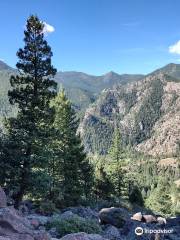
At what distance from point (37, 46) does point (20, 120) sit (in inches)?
263

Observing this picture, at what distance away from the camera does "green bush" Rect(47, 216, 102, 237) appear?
21109 mm

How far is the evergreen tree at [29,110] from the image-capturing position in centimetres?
3312

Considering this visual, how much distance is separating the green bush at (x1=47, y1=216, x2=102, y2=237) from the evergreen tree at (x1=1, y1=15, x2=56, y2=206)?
10778 mm

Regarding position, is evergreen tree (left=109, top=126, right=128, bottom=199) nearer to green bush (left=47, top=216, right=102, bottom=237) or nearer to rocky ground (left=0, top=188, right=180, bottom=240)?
rocky ground (left=0, top=188, right=180, bottom=240)

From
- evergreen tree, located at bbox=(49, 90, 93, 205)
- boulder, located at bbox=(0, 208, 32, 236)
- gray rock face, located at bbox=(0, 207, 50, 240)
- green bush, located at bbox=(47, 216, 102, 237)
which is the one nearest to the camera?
gray rock face, located at bbox=(0, 207, 50, 240)

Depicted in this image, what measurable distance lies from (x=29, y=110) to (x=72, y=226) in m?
14.5

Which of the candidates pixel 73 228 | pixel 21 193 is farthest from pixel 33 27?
pixel 73 228

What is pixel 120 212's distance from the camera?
3055 cm

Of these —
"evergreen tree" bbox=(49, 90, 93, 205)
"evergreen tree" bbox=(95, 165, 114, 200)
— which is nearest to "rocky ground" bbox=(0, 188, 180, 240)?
"evergreen tree" bbox=(49, 90, 93, 205)

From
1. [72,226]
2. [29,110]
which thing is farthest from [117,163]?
[72,226]

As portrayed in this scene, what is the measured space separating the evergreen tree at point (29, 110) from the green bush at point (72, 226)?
1078 centimetres

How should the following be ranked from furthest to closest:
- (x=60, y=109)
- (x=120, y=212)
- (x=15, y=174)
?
(x=60, y=109), (x=15, y=174), (x=120, y=212)

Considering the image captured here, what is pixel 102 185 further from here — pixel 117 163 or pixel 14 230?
pixel 14 230

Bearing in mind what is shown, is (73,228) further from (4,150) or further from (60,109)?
(60,109)
